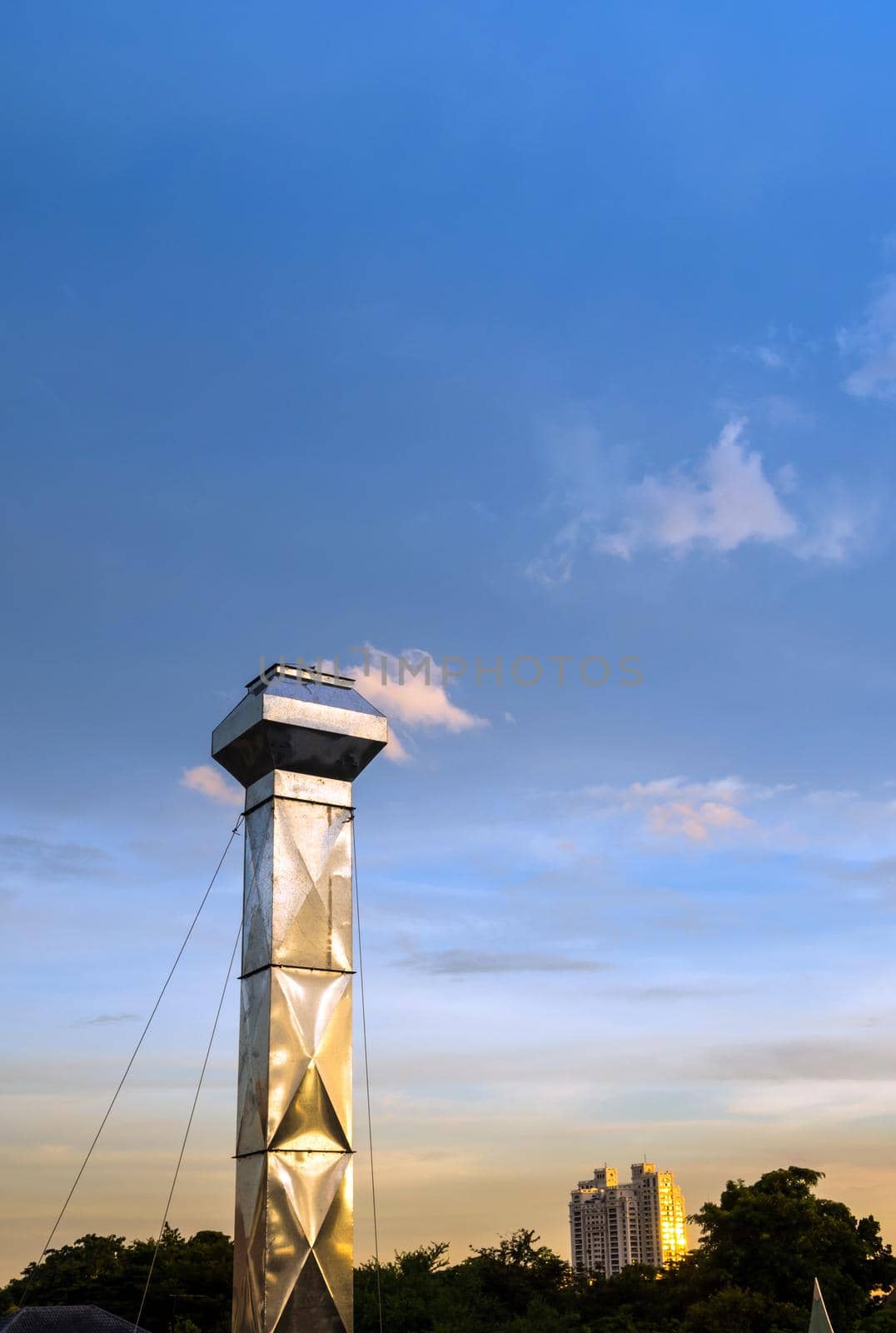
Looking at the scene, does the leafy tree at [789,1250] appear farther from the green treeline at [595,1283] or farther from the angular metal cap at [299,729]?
the angular metal cap at [299,729]

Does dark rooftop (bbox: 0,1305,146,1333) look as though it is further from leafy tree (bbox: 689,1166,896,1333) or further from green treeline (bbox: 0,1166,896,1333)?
leafy tree (bbox: 689,1166,896,1333)

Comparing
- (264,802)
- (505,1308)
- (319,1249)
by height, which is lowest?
(505,1308)

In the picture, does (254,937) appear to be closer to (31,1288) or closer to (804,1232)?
(804,1232)

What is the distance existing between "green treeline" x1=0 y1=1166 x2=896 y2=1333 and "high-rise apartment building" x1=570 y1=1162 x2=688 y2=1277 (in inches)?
1938

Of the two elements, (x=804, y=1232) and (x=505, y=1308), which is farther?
(x=505, y=1308)

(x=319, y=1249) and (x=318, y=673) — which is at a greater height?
(x=318, y=673)

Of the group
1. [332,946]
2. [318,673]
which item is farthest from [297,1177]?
[318,673]

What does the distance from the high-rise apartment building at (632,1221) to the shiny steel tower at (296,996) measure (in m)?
91.6

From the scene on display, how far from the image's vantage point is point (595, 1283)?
5206 cm

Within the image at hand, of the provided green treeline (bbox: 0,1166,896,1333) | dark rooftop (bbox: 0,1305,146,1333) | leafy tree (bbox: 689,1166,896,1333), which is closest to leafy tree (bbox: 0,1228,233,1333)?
green treeline (bbox: 0,1166,896,1333)

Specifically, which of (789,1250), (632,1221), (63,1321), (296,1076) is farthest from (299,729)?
(632,1221)

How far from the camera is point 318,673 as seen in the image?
1681 centimetres

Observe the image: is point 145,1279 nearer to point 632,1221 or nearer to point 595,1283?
point 595,1283

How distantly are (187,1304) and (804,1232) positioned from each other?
76.1 feet
